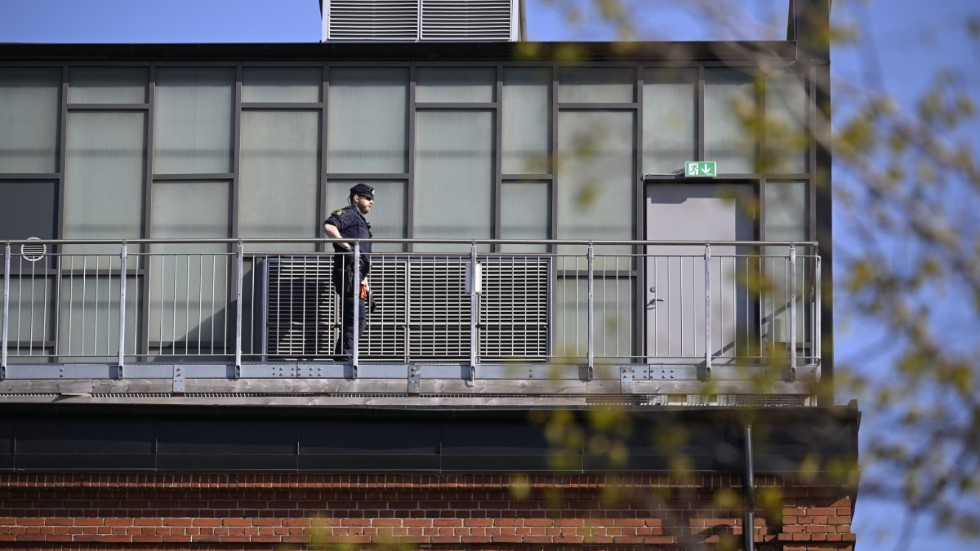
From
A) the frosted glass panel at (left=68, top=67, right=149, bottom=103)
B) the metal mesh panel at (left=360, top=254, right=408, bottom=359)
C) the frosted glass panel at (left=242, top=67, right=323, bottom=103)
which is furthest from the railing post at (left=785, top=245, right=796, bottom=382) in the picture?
the frosted glass panel at (left=68, top=67, right=149, bottom=103)

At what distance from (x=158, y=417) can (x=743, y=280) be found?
7465mm

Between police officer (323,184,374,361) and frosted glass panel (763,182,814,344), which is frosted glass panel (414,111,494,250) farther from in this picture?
frosted glass panel (763,182,814,344)

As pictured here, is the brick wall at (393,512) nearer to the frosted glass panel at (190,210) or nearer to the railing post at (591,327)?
the railing post at (591,327)

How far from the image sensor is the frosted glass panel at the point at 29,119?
58.0ft

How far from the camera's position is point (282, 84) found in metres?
17.7

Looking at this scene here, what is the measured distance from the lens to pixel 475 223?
56.9 feet

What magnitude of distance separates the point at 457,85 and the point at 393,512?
4.60 m

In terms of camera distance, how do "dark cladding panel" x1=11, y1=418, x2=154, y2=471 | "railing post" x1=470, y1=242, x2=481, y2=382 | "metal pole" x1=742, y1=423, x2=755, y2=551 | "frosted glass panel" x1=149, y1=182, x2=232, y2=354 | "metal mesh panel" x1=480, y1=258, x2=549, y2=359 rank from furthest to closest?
"frosted glass panel" x1=149, y1=182, x2=232, y2=354 → "metal mesh panel" x1=480, y1=258, x2=549, y2=359 → "railing post" x1=470, y1=242, x2=481, y2=382 → "dark cladding panel" x1=11, y1=418, x2=154, y2=471 → "metal pole" x1=742, y1=423, x2=755, y2=551

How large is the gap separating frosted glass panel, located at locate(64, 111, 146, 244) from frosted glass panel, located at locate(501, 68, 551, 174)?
3462 mm

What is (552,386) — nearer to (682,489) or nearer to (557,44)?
(682,489)

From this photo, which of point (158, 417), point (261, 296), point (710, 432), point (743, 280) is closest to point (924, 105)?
point (743, 280)

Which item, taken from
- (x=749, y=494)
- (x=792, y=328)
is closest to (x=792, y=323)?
(x=792, y=328)

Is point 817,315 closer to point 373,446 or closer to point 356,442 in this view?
point 373,446

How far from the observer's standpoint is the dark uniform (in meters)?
15.6
